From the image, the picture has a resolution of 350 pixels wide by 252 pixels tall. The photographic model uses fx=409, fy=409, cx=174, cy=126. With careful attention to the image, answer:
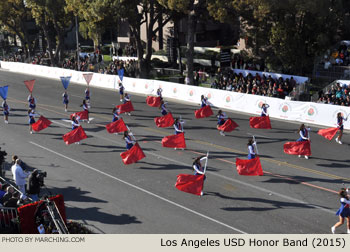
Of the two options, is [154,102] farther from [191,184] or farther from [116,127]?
[191,184]

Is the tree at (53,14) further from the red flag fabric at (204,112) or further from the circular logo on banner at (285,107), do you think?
the circular logo on banner at (285,107)

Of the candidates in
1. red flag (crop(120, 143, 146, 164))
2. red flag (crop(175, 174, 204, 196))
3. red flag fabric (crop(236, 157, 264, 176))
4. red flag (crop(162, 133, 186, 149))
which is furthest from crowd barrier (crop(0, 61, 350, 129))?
red flag (crop(175, 174, 204, 196))

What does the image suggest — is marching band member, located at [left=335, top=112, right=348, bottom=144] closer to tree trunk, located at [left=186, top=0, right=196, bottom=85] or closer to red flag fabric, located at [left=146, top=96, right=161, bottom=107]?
red flag fabric, located at [left=146, top=96, right=161, bottom=107]

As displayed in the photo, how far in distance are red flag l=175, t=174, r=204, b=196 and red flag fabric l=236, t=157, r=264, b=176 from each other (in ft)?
7.55

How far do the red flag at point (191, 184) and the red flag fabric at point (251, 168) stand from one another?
90.6 inches

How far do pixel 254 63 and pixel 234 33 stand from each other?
19.2m

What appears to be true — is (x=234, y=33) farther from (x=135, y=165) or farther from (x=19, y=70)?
(x=135, y=165)

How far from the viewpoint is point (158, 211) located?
535 inches

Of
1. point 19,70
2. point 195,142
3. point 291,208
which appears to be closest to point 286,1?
point 195,142

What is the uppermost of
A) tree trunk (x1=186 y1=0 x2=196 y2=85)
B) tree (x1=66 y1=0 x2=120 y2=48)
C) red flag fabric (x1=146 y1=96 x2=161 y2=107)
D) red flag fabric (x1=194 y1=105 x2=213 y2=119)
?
tree (x1=66 y1=0 x2=120 y2=48)

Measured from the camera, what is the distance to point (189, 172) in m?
17.0

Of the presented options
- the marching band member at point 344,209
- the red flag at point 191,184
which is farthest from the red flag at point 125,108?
the marching band member at point 344,209

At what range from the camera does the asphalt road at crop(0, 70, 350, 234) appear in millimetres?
12922

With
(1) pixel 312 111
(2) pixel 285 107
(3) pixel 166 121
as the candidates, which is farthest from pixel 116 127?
Answer: (1) pixel 312 111
